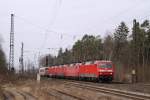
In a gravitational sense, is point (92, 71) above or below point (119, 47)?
below

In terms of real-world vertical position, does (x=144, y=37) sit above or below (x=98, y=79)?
above

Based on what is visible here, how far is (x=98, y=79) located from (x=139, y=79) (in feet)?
26.5

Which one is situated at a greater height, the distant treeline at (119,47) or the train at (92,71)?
the distant treeline at (119,47)

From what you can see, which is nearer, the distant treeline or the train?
the train

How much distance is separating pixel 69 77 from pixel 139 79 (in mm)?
19724

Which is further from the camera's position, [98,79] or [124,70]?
[124,70]

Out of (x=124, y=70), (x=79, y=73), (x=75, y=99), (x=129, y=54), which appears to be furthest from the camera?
(x=129, y=54)

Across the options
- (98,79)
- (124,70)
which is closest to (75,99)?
(98,79)

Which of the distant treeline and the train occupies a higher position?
the distant treeline

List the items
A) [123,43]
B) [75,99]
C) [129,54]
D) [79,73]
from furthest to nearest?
[123,43] → [129,54] → [79,73] → [75,99]

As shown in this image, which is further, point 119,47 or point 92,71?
point 119,47

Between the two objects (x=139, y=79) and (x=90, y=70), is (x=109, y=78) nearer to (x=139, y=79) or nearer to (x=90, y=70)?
(x=90, y=70)

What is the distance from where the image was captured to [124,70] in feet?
214

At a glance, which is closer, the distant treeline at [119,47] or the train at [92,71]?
the train at [92,71]
